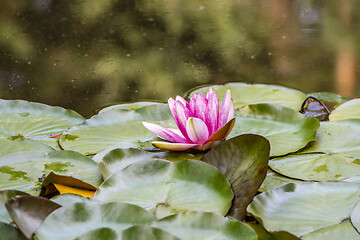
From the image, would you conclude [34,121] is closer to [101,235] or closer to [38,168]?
[38,168]

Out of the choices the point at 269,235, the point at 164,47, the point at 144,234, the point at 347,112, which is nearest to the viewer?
the point at 144,234

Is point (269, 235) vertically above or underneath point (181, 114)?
underneath

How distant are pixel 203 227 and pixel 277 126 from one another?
49 centimetres

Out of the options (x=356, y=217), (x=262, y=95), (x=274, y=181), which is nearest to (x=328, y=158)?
(x=274, y=181)

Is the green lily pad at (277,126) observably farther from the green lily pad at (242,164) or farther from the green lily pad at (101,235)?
the green lily pad at (101,235)

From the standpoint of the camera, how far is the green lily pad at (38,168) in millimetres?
933

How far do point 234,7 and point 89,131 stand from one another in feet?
6.41

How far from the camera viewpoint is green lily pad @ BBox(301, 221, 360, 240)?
2.45ft

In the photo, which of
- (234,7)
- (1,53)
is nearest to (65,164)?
(1,53)

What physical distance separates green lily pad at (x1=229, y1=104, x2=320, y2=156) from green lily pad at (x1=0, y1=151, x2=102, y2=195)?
362 millimetres

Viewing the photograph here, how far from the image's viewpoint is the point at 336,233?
75 cm

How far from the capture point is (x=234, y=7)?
9.43ft

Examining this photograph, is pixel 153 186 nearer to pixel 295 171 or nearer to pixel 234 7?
pixel 295 171

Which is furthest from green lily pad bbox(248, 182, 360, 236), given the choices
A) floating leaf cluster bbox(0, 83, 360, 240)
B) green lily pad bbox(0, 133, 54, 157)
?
green lily pad bbox(0, 133, 54, 157)
